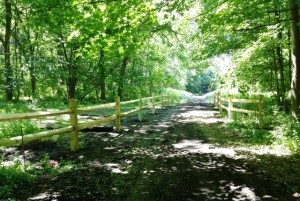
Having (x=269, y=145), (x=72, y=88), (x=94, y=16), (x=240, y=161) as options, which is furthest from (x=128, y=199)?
(x=72, y=88)

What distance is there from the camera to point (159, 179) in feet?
16.5

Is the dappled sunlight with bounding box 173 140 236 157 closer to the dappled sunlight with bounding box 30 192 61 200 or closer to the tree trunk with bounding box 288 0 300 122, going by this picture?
the tree trunk with bounding box 288 0 300 122

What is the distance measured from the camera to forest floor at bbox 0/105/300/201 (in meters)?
4.35

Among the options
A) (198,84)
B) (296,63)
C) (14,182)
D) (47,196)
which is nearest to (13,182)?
(14,182)

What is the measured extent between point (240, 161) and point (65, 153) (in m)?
4.33

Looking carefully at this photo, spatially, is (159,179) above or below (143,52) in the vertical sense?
below

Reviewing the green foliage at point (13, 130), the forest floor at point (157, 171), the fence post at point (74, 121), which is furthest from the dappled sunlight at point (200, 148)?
the green foliage at point (13, 130)

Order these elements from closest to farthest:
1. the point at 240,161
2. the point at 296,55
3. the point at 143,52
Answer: the point at 240,161, the point at 296,55, the point at 143,52

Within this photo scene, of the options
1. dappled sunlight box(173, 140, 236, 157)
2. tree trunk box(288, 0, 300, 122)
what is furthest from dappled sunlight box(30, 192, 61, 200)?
tree trunk box(288, 0, 300, 122)

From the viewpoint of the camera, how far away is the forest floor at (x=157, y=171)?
14.3ft

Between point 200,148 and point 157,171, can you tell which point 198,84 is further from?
point 157,171

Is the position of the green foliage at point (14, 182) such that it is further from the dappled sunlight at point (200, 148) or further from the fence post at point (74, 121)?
the dappled sunlight at point (200, 148)

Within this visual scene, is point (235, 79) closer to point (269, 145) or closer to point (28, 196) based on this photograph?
point (269, 145)

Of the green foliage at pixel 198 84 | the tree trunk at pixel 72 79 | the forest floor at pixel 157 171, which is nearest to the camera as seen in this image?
the forest floor at pixel 157 171
